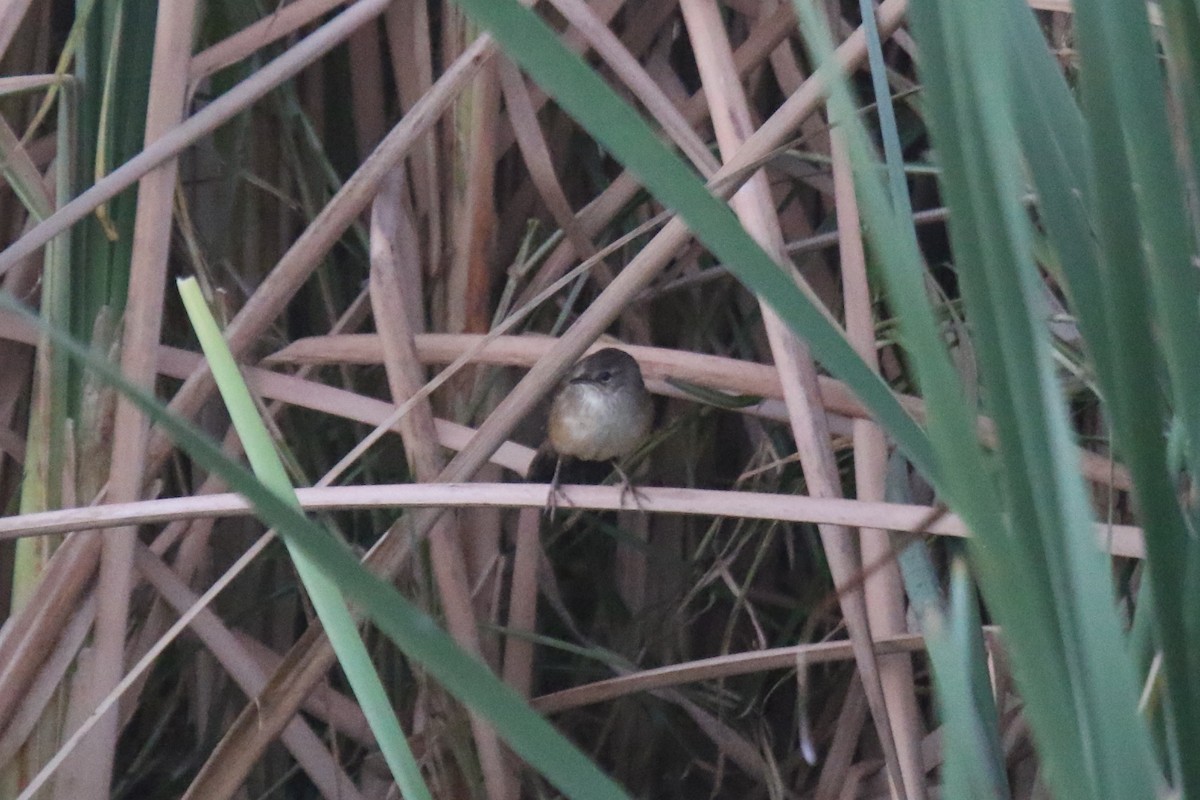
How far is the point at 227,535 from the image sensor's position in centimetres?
180

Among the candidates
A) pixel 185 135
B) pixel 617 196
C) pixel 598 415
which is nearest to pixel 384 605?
pixel 185 135

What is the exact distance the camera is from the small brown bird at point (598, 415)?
1.75 metres

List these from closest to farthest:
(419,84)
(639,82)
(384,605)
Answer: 1. (384,605)
2. (639,82)
3. (419,84)

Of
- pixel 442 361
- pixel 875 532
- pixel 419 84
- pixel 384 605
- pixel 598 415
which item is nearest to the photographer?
pixel 384 605

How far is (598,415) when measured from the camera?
6.23 feet

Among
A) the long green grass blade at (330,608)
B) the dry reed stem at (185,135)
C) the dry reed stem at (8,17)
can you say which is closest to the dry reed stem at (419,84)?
the dry reed stem at (185,135)

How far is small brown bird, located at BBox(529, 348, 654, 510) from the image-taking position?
5.75 ft

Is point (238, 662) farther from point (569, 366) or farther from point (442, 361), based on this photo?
point (569, 366)

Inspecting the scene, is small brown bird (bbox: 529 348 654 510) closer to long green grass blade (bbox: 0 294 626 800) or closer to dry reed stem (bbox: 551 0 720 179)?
dry reed stem (bbox: 551 0 720 179)

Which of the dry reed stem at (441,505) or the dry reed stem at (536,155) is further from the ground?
the dry reed stem at (536,155)

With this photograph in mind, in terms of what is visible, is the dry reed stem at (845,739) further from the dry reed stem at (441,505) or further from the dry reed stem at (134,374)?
the dry reed stem at (134,374)

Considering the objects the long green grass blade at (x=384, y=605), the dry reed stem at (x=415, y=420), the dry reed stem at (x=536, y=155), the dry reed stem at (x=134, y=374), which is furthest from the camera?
the dry reed stem at (x=536, y=155)

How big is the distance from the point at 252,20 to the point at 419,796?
4.18ft

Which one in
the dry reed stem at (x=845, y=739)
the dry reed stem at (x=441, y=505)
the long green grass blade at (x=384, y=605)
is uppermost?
the long green grass blade at (x=384, y=605)
